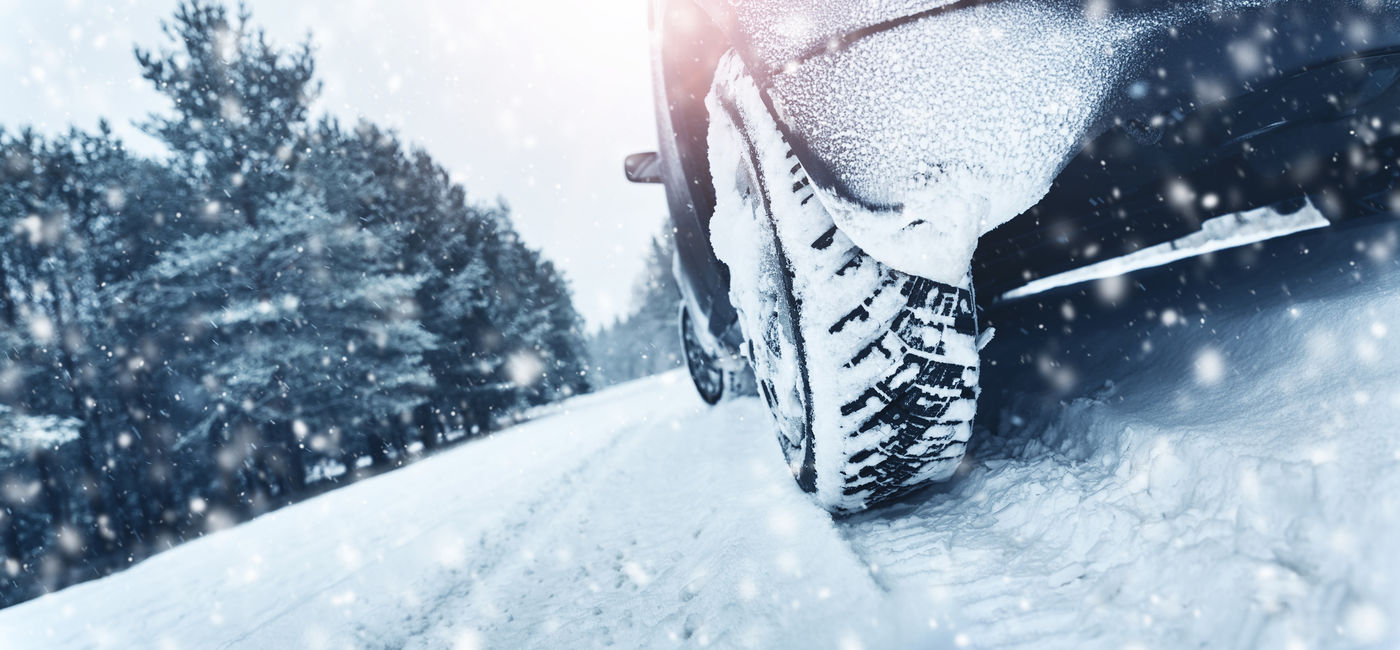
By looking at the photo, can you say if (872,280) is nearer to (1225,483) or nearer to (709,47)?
(1225,483)

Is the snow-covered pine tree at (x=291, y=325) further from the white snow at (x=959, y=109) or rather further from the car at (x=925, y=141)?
the white snow at (x=959, y=109)

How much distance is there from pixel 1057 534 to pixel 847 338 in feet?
2.30

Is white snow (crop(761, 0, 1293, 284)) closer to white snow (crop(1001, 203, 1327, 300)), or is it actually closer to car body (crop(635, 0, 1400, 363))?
car body (crop(635, 0, 1400, 363))

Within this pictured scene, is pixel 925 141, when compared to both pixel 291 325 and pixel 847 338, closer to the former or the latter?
pixel 847 338

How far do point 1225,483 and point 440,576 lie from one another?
3043mm

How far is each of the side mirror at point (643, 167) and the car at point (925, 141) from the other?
148 cm

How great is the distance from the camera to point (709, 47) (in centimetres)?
204

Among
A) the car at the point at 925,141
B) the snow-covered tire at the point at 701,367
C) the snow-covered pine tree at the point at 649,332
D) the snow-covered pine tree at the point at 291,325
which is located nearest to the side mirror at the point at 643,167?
the car at the point at 925,141

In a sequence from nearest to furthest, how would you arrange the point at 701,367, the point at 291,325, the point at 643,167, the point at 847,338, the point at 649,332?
the point at 847,338
the point at 643,167
the point at 701,367
the point at 291,325
the point at 649,332

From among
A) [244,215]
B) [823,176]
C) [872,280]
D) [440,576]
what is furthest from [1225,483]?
[244,215]

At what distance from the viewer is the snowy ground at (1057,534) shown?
A: 1.03 meters

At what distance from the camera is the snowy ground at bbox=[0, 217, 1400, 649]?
1.03 m

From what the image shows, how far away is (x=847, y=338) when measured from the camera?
1.39 m

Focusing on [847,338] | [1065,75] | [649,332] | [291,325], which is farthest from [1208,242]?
[649,332]
